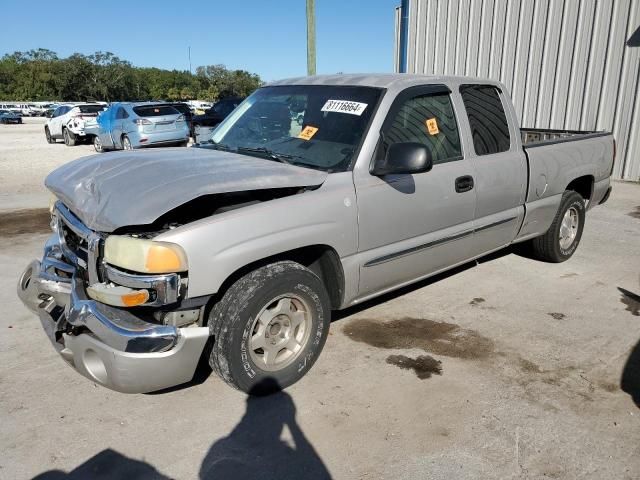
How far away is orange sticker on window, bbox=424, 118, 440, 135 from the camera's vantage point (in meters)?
4.00

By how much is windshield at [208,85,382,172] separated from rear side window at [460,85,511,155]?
1.00 m

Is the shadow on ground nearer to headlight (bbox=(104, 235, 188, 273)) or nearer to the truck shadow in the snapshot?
headlight (bbox=(104, 235, 188, 273))

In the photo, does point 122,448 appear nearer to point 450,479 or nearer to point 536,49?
point 450,479

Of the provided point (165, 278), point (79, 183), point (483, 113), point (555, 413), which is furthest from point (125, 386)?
point (483, 113)

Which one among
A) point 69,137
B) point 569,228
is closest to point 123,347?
point 569,228

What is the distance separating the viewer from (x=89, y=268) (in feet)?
9.64

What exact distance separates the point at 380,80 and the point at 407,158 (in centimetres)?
90

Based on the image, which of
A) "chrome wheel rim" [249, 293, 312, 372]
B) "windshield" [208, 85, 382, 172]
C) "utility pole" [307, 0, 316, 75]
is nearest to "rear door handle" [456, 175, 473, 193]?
"windshield" [208, 85, 382, 172]

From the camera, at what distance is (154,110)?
16156 millimetres

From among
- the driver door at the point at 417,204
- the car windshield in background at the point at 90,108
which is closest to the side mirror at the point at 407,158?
the driver door at the point at 417,204

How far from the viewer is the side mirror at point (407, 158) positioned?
3.30m

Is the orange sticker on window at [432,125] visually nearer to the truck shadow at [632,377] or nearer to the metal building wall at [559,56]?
the truck shadow at [632,377]

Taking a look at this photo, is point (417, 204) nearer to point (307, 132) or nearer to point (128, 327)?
point (307, 132)

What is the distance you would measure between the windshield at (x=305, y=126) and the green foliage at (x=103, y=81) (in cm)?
6850
